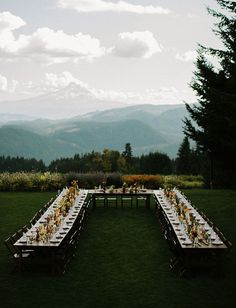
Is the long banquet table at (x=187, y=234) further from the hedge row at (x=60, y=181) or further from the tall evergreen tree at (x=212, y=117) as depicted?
the hedge row at (x=60, y=181)

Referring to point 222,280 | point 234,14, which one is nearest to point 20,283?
point 222,280

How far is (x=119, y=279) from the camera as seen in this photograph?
1218 centimetres

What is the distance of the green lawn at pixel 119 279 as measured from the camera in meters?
10.6

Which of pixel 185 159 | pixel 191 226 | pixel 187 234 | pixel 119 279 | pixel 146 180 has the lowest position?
pixel 119 279

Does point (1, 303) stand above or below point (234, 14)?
below

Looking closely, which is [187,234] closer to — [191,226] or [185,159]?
[191,226]

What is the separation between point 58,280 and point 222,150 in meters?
13.5

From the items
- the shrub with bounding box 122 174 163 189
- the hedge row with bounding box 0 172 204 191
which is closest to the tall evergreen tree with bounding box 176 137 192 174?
the shrub with bounding box 122 174 163 189

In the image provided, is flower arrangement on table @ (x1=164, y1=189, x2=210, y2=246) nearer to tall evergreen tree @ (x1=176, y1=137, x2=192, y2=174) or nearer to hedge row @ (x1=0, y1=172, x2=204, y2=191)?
hedge row @ (x1=0, y1=172, x2=204, y2=191)

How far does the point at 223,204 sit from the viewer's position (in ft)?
78.3

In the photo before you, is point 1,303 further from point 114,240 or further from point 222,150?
point 222,150

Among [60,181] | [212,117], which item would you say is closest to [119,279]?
[212,117]

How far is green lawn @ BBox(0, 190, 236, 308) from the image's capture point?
418 inches

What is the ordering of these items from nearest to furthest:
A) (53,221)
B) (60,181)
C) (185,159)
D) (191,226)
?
(191,226), (53,221), (60,181), (185,159)
